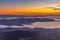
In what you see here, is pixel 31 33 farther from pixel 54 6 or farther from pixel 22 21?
pixel 54 6

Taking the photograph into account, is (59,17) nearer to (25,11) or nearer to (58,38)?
(58,38)

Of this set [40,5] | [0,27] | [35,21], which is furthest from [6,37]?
[40,5]

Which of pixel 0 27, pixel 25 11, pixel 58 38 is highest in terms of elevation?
pixel 25 11

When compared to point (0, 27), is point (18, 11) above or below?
above

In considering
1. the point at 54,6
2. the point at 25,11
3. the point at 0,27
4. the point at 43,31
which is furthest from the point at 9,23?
the point at 54,6

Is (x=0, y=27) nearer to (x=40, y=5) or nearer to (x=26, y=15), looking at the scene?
(x=26, y=15)

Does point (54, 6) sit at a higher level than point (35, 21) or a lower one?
higher

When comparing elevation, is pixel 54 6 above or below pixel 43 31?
above
